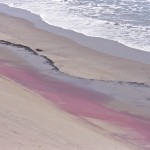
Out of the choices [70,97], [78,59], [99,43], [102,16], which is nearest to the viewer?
[70,97]

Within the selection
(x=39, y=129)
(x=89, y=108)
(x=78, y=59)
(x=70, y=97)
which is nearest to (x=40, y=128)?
(x=39, y=129)

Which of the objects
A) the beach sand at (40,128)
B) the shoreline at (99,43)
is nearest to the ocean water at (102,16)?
the shoreline at (99,43)

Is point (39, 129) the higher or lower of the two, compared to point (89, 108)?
higher

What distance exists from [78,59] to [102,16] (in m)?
7.55

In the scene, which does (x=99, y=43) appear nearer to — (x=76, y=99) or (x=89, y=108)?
(x=76, y=99)

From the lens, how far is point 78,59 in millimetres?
15500

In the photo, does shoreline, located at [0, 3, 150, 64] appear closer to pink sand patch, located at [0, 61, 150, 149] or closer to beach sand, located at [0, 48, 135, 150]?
pink sand patch, located at [0, 61, 150, 149]

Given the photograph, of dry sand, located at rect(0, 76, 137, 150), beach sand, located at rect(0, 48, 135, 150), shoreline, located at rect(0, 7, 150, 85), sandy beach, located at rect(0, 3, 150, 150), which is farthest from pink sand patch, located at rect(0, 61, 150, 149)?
shoreline, located at rect(0, 7, 150, 85)

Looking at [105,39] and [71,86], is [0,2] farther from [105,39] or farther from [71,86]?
[71,86]

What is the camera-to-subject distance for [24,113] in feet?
28.1

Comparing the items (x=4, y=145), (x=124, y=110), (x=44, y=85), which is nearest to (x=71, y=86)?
(x=44, y=85)

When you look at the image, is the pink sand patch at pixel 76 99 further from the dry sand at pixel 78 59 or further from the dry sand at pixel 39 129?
the dry sand at pixel 78 59

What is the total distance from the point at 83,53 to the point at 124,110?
553 centimetres

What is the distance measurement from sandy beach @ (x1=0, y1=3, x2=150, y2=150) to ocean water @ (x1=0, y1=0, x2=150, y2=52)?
1.31 metres
